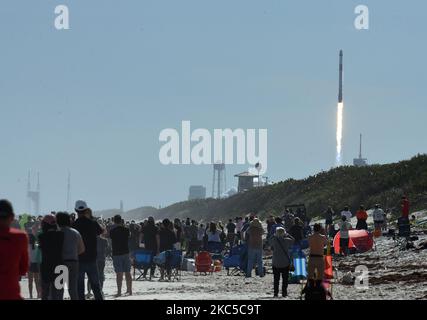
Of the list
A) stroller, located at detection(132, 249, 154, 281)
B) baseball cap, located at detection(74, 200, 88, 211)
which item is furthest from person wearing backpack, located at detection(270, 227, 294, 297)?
stroller, located at detection(132, 249, 154, 281)

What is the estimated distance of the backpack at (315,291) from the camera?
19781 mm

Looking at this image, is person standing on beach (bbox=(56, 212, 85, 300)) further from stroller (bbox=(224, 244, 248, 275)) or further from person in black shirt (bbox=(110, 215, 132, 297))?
stroller (bbox=(224, 244, 248, 275))

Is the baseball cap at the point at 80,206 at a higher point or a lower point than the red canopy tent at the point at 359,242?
higher

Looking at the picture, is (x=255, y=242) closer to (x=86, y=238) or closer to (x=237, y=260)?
(x=237, y=260)

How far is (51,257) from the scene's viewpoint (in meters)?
18.3

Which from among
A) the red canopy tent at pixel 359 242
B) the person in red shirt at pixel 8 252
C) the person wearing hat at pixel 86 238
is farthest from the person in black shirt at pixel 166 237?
the person in red shirt at pixel 8 252

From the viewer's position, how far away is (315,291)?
65.3 ft

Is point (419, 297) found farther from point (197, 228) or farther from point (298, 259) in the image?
point (197, 228)

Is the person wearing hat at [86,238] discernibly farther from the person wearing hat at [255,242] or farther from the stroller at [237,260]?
the stroller at [237,260]

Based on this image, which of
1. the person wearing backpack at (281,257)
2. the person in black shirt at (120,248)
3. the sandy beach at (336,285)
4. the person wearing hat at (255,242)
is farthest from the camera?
the person wearing hat at (255,242)

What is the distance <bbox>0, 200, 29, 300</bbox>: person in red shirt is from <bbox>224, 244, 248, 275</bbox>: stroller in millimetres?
22607

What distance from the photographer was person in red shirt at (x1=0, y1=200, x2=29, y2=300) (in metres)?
11.7

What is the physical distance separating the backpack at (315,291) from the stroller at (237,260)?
1410cm

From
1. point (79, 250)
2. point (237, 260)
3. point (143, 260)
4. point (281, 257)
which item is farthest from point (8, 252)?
point (237, 260)
